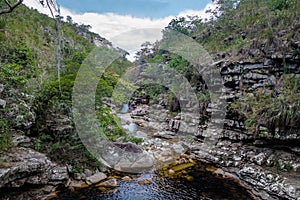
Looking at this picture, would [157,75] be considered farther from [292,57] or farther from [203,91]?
[292,57]

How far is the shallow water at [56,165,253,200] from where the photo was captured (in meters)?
7.34

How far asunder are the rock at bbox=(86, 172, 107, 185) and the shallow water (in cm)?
40

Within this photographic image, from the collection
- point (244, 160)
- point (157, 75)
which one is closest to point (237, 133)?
point (244, 160)

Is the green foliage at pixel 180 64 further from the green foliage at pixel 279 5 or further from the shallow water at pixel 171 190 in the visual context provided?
the shallow water at pixel 171 190

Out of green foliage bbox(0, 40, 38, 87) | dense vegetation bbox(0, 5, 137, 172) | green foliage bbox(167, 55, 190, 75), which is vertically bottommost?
dense vegetation bbox(0, 5, 137, 172)

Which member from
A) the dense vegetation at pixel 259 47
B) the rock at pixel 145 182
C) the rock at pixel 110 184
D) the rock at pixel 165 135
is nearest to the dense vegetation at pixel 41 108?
the rock at pixel 110 184

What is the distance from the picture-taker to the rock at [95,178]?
811 centimetres

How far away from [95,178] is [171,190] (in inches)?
106

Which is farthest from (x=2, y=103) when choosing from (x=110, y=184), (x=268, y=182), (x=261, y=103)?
(x=261, y=103)

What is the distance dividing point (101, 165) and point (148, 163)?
1993mm

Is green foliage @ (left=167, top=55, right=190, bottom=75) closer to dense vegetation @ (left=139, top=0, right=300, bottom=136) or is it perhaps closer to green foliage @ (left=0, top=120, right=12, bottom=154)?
dense vegetation @ (left=139, top=0, right=300, bottom=136)

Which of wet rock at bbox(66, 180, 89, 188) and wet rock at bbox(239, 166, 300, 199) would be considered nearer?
wet rock at bbox(239, 166, 300, 199)

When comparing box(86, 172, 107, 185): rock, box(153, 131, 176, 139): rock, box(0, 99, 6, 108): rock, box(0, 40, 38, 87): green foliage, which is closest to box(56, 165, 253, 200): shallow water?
box(86, 172, 107, 185): rock

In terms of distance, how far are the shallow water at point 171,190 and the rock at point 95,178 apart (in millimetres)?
399
